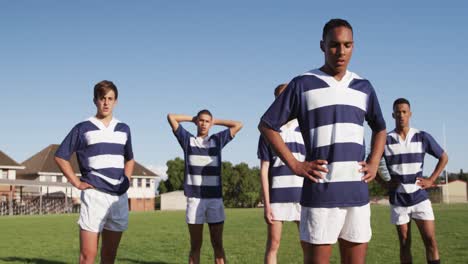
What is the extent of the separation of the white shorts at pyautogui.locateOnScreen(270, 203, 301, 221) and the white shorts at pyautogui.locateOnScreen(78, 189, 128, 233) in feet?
6.49

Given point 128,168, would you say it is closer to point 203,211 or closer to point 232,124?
point 203,211

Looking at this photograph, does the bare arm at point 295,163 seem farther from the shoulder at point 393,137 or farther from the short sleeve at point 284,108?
the shoulder at point 393,137

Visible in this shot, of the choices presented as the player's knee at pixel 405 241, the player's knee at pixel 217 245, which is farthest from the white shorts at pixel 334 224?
the player's knee at pixel 217 245

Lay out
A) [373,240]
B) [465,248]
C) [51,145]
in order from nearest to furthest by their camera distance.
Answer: [465,248] → [373,240] → [51,145]

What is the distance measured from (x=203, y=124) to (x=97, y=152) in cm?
228

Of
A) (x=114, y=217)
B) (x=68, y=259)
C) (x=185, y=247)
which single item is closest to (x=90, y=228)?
(x=114, y=217)

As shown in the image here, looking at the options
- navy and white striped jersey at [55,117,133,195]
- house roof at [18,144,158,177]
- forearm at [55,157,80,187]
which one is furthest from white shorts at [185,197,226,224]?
house roof at [18,144,158,177]

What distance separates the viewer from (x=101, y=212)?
629 cm

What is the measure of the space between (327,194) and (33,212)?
192ft

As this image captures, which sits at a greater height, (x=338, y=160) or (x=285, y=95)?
(x=285, y=95)

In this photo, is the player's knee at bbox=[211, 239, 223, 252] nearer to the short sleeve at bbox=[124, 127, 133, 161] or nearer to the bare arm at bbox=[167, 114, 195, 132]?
the bare arm at bbox=[167, 114, 195, 132]

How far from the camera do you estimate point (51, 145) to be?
268 feet

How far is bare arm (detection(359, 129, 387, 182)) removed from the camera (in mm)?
3852

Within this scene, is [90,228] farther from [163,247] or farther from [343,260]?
[163,247]
